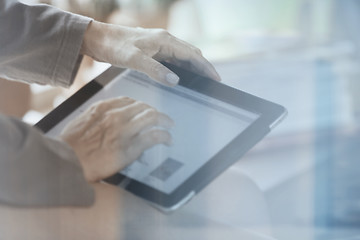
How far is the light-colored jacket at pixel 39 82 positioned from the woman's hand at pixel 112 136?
1cm

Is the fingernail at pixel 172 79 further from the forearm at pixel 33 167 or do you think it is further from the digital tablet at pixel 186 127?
the forearm at pixel 33 167

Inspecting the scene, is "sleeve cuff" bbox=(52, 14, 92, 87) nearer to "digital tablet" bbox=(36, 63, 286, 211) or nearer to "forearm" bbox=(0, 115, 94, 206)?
"digital tablet" bbox=(36, 63, 286, 211)

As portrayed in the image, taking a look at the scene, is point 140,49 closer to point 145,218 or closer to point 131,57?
point 131,57

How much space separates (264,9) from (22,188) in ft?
1.64

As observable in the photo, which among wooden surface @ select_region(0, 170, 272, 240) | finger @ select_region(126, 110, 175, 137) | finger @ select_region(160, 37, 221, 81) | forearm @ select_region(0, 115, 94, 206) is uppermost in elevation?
finger @ select_region(160, 37, 221, 81)

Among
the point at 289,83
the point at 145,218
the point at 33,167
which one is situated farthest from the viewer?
the point at 289,83

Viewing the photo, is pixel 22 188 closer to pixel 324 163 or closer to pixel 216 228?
pixel 216 228

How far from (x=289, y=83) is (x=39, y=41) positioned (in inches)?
17.6

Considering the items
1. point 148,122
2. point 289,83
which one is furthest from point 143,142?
point 289,83

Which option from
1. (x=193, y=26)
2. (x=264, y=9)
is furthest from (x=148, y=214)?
(x=264, y=9)

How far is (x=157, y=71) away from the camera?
0.58 meters

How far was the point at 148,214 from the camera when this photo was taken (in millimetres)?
558

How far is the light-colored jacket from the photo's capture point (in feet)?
1.51

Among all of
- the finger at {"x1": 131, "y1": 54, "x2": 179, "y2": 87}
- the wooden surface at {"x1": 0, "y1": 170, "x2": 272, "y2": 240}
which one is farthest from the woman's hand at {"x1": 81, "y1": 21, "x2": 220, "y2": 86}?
the wooden surface at {"x1": 0, "y1": 170, "x2": 272, "y2": 240}
